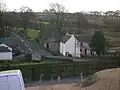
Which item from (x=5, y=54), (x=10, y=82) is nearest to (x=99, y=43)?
(x=5, y=54)

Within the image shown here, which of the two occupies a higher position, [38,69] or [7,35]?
[7,35]

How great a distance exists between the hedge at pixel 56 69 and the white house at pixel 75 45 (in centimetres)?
788

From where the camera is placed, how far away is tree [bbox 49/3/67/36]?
147 ft

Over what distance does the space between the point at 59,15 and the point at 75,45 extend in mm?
11079

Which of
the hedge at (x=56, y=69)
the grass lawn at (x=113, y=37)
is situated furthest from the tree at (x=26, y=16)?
the hedge at (x=56, y=69)

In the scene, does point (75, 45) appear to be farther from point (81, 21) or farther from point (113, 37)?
point (81, 21)

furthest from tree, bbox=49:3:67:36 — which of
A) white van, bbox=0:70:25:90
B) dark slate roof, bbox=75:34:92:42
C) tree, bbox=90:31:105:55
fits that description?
white van, bbox=0:70:25:90

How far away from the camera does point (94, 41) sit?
34031 mm

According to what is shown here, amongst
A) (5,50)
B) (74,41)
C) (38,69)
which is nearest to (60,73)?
(38,69)

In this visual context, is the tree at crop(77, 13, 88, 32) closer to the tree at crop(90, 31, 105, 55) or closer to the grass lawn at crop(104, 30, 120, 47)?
the grass lawn at crop(104, 30, 120, 47)

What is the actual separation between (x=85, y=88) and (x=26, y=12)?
93.0 ft

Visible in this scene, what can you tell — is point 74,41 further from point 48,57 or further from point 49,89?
point 49,89

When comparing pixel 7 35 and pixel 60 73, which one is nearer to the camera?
pixel 60 73

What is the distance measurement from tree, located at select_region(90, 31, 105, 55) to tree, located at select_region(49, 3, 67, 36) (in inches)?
420
